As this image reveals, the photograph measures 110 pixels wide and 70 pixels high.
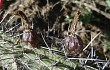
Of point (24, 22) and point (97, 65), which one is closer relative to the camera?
point (24, 22)

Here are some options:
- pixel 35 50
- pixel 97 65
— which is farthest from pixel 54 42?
pixel 97 65

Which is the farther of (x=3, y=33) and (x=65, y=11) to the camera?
(x=65, y=11)

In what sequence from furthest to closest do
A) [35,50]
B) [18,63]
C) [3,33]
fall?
[3,33], [35,50], [18,63]

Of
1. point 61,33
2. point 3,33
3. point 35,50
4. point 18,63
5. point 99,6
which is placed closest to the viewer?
point 18,63

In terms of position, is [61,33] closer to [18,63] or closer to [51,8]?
[51,8]

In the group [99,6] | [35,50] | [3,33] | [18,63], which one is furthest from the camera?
[99,6]

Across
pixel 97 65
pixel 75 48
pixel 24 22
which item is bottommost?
pixel 97 65

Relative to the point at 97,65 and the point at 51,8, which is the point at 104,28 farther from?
the point at 97,65

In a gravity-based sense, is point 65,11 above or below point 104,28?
above

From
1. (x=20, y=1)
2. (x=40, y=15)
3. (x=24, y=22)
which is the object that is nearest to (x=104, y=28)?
(x=40, y=15)
